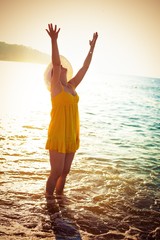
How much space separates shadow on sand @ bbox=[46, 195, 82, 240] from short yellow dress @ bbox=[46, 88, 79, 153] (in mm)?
1048

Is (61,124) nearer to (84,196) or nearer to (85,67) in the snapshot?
(85,67)

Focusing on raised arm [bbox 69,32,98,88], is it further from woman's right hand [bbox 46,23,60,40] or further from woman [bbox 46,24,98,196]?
woman's right hand [bbox 46,23,60,40]

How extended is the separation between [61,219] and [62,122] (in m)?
1.55

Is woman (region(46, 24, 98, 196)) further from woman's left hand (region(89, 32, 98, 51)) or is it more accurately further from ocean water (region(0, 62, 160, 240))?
woman's left hand (region(89, 32, 98, 51))

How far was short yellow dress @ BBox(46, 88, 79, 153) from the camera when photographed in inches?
169

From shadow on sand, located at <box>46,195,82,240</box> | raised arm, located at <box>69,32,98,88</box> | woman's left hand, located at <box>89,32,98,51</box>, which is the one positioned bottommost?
shadow on sand, located at <box>46,195,82,240</box>

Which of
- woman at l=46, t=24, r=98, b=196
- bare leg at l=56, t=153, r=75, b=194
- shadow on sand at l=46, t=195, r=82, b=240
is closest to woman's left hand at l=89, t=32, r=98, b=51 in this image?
woman at l=46, t=24, r=98, b=196

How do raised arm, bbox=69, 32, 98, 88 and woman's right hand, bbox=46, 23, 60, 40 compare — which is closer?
woman's right hand, bbox=46, 23, 60, 40

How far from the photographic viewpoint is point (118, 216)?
180 inches

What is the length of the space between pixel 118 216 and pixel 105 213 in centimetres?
23

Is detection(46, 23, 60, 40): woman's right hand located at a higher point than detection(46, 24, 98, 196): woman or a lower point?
higher

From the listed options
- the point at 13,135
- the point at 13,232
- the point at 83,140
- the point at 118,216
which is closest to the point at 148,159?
the point at 83,140

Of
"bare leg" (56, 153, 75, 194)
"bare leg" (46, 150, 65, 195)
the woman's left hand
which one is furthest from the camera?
the woman's left hand

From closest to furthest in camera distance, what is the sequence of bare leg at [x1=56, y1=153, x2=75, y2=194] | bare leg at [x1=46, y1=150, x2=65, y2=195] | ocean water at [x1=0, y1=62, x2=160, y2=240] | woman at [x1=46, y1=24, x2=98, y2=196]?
ocean water at [x1=0, y1=62, x2=160, y2=240]
woman at [x1=46, y1=24, x2=98, y2=196]
bare leg at [x1=46, y1=150, x2=65, y2=195]
bare leg at [x1=56, y1=153, x2=75, y2=194]
